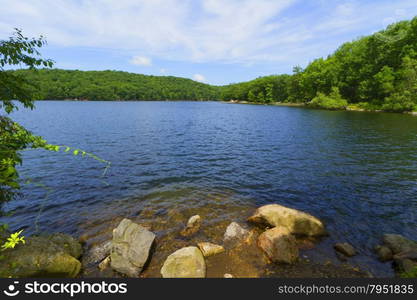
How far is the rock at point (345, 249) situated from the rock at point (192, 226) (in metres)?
6.09

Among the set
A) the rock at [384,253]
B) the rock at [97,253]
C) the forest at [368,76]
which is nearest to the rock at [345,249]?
the rock at [384,253]

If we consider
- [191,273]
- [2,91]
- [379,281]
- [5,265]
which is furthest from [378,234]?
[2,91]

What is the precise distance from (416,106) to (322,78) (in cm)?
4680

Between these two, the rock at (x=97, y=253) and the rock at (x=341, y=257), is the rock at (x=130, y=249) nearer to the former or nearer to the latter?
the rock at (x=97, y=253)

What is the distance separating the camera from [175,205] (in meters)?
11.4

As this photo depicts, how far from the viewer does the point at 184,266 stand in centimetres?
657

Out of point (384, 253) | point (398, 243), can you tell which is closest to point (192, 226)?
point (384, 253)

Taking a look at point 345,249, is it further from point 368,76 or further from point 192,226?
point 368,76

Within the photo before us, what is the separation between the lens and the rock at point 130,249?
680cm

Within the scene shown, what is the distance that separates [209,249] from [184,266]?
4.87ft

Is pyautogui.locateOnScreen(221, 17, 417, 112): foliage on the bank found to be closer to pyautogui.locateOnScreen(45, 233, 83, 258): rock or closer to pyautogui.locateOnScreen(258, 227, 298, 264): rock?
pyautogui.locateOnScreen(258, 227, 298, 264): rock

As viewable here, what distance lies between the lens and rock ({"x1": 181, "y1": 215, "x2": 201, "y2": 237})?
9.02 m

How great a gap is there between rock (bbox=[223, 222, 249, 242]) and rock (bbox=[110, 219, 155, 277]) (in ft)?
10.8

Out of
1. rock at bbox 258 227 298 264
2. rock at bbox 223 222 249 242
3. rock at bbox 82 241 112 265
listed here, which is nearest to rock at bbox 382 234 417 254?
rock at bbox 258 227 298 264
